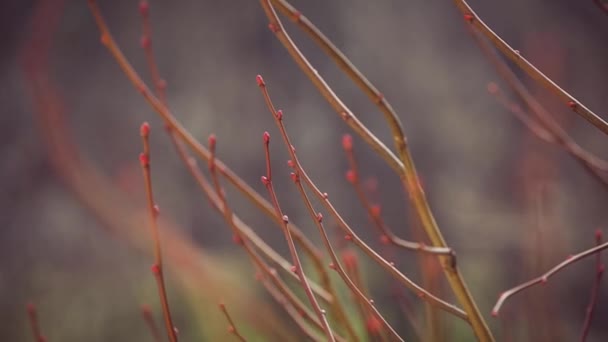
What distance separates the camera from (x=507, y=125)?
1421 mm

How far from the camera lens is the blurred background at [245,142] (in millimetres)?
1351

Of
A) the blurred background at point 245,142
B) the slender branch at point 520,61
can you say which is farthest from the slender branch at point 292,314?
the blurred background at point 245,142

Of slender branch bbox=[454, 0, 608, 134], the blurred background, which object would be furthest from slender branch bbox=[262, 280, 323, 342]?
the blurred background

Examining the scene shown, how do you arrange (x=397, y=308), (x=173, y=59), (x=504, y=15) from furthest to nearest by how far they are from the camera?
(x=173, y=59)
(x=504, y=15)
(x=397, y=308)

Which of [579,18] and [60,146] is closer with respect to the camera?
[579,18]

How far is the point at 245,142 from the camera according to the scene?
1.50 meters

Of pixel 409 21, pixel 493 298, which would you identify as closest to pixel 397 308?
pixel 493 298

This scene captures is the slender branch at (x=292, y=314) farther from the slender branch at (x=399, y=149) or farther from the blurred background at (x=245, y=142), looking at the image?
the blurred background at (x=245, y=142)

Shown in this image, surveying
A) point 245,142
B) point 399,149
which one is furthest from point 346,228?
point 245,142

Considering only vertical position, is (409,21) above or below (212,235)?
above

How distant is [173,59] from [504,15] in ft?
2.90

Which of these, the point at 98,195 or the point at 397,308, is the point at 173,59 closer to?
the point at 98,195

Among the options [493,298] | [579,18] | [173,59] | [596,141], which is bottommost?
[493,298]

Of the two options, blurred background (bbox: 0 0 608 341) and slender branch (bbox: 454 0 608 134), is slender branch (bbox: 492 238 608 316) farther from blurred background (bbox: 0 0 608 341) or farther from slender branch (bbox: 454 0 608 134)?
blurred background (bbox: 0 0 608 341)
